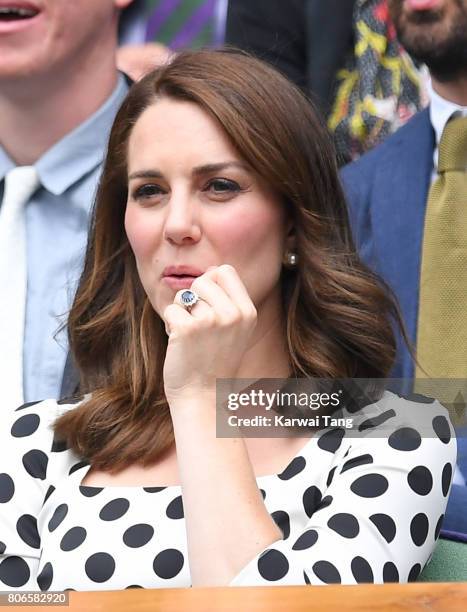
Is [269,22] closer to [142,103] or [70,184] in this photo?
[70,184]

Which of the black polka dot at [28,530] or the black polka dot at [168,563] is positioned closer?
the black polka dot at [168,563]

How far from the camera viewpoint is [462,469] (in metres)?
2.28

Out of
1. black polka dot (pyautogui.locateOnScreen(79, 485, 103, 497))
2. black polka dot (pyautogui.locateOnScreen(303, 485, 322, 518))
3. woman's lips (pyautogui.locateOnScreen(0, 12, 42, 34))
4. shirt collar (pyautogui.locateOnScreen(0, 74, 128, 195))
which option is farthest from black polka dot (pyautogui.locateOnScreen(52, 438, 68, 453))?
woman's lips (pyautogui.locateOnScreen(0, 12, 42, 34))

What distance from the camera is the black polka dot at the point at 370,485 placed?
5.81ft

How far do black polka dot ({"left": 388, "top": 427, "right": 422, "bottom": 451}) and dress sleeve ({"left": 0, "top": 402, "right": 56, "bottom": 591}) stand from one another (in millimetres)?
573

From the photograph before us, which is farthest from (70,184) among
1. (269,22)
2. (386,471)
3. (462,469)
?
(386,471)

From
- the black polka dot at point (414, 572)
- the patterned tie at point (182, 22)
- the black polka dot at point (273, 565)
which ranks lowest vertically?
the black polka dot at point (414, 572)

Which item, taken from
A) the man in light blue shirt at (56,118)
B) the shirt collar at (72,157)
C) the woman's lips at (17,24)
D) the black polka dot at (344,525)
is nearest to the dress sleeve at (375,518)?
the black polka dot at (344,525)

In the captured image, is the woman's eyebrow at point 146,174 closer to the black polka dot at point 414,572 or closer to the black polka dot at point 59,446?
the black polka dot at point 59,446

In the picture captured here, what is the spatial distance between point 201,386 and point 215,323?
0.32ft

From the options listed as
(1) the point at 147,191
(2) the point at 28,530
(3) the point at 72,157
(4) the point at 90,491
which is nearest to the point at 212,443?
(4) the point at 90,491

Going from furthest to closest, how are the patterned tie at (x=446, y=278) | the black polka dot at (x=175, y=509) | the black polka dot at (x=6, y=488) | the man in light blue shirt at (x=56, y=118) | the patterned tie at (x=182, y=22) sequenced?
the patterned tie at (x=182, y=22), the man in light blue shirt at (x=56, y=118), the patterned tie at (x=446, y=278), the black polka dot at (x=6, y=488), the black polka dot at (x=175, y=509)

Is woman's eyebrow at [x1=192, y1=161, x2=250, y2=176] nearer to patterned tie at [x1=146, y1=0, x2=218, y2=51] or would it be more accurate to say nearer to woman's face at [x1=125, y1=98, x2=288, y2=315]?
woman's face at [x1=125, y1=98, x2=288, y2=315]

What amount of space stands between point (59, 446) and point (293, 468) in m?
0.41
